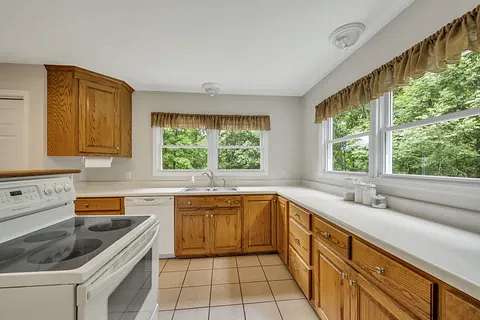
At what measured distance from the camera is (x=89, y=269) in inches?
29.8

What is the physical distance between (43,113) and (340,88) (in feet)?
11.0

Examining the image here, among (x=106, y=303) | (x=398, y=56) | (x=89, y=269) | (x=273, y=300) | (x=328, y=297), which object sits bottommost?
(x=273, y=300)

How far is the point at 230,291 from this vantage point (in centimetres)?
222

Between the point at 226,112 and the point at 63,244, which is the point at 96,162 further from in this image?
the point at 63,244

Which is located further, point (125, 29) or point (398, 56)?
point (125, 29)

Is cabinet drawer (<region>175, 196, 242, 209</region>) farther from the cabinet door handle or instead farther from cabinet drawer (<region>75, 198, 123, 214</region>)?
the cabinet door handle

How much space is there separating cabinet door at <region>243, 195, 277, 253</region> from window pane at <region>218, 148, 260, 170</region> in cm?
81

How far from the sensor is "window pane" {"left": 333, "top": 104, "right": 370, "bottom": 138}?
224 cm

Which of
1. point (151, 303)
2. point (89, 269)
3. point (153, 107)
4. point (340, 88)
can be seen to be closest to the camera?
point (89, 269)

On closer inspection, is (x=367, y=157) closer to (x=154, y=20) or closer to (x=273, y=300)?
(x=273, y=300)

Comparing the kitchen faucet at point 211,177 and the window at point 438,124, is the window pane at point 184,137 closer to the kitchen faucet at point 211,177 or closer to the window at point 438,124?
the kitchen faucet at point 211,177

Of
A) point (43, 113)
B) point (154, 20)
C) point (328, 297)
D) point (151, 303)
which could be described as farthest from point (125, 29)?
point (328, 297)

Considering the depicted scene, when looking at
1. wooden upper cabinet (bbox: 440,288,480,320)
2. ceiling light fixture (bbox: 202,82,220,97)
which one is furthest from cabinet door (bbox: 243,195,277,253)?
wooden upper cabinet (bbox: 440,288,480,320)

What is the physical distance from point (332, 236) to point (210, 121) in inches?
97.8
